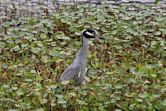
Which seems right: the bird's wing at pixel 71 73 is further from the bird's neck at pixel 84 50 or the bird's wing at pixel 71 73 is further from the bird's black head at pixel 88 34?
the bird's black head at pixel 88 34

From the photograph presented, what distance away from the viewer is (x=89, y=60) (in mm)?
5934

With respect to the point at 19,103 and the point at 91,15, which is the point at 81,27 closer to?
the point at 91,15

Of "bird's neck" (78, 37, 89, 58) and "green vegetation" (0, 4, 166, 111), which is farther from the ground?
"bird's neck" (78, 37, 89, 58)

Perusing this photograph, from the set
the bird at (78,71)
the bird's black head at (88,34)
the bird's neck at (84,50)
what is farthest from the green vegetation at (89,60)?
the bird's black head at (88,34)

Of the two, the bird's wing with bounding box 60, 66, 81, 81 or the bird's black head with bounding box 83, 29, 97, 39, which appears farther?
the bird's black head with bounding box 83, 29, 97, 39

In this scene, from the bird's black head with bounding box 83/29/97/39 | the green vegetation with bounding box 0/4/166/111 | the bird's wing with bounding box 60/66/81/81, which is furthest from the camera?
the bird's black head with bounding box 83/29/97/39

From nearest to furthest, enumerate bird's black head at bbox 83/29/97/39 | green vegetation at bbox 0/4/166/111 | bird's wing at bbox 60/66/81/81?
green vegetation at bbox 0/4/166/111 < bird's wing at bbox 60/66/81/81 < bird's black head at bbox 83/29/97/39

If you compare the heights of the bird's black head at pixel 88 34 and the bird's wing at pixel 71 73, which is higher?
the bird's black head at pixel 88 34

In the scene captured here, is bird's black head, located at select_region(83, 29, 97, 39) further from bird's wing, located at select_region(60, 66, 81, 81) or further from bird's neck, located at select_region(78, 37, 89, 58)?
bird's wing, located at select_region(60, 66, 81, 81)

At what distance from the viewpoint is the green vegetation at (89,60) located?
484cm

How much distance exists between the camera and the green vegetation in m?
4.84

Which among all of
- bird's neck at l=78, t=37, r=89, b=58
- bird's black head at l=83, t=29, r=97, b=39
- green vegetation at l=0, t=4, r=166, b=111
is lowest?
green vegetation at l=0, t=4, r=166, b=111

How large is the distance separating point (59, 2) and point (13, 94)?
10.6 ft

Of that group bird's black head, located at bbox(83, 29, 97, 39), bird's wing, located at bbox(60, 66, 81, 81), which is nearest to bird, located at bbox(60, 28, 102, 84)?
bird's wing, located at bbox(60, 66, 81, 81)
